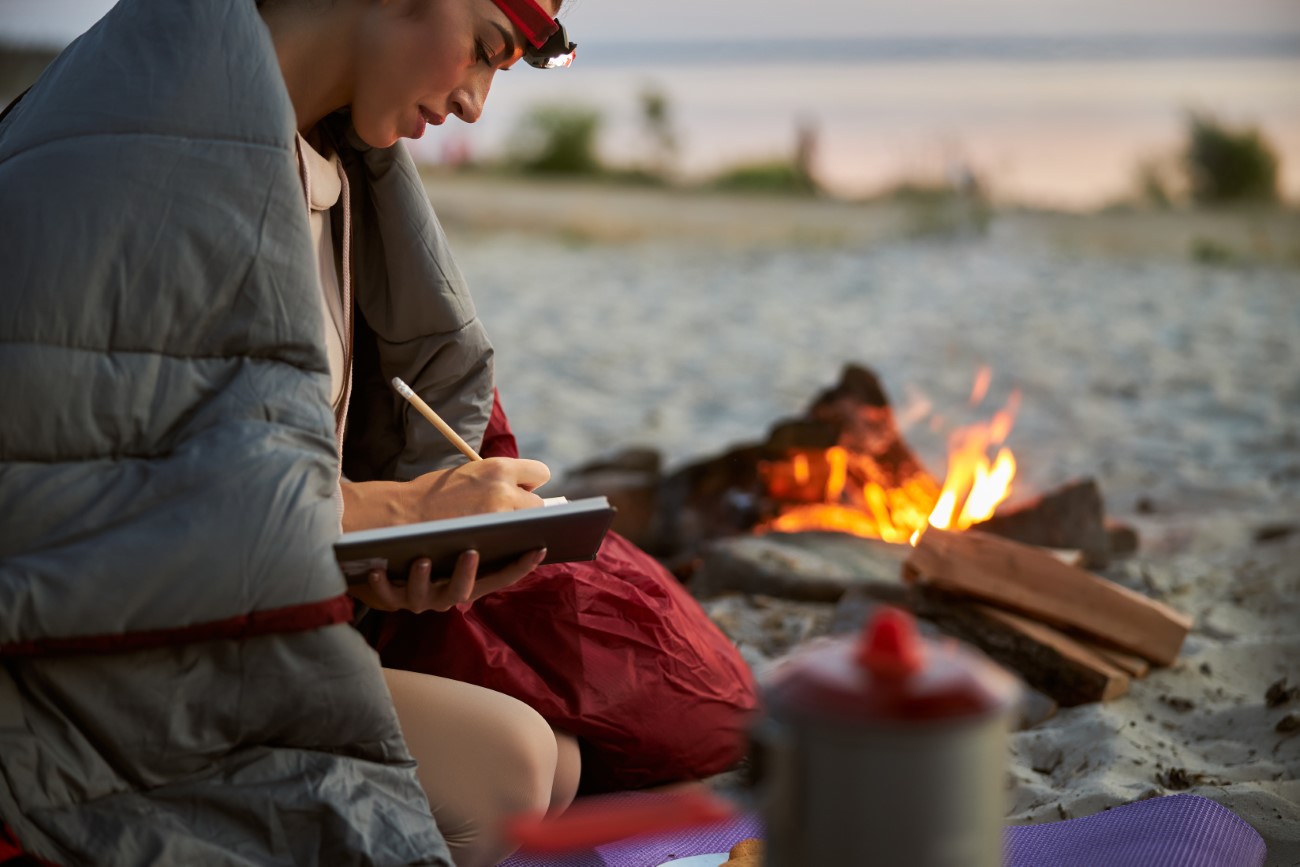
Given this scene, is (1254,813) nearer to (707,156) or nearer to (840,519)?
(840,519)

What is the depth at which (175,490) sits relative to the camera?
58.3 inches

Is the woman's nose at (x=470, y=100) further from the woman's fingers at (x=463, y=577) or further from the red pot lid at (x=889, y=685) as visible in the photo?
the red pot lid at (x=889, y=685)

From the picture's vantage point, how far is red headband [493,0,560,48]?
186 cm

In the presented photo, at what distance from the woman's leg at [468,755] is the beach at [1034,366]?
88cm

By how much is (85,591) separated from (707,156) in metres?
10.3

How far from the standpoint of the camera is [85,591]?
145cm

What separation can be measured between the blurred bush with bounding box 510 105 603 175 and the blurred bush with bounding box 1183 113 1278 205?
15.3 ft

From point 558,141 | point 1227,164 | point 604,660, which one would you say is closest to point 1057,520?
point 604,660

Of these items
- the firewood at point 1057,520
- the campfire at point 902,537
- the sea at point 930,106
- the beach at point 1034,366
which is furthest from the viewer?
the sea at point 930,106

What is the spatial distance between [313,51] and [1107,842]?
5.36 ft

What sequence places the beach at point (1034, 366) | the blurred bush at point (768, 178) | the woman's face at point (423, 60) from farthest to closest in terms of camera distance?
the blurred bush at point (768, 178)
the beach at point (1034, 366)
the woman's face at point (423, 60)

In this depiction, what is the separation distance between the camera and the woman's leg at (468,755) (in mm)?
1921

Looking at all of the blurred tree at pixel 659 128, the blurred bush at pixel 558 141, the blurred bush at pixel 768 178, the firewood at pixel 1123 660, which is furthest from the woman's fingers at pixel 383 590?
the blurred bush at pixel 558 141

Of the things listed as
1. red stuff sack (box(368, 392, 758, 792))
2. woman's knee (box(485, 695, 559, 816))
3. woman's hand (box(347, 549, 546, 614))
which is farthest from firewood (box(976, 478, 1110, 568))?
woman's hand (box(347, 549, 546, 614))
